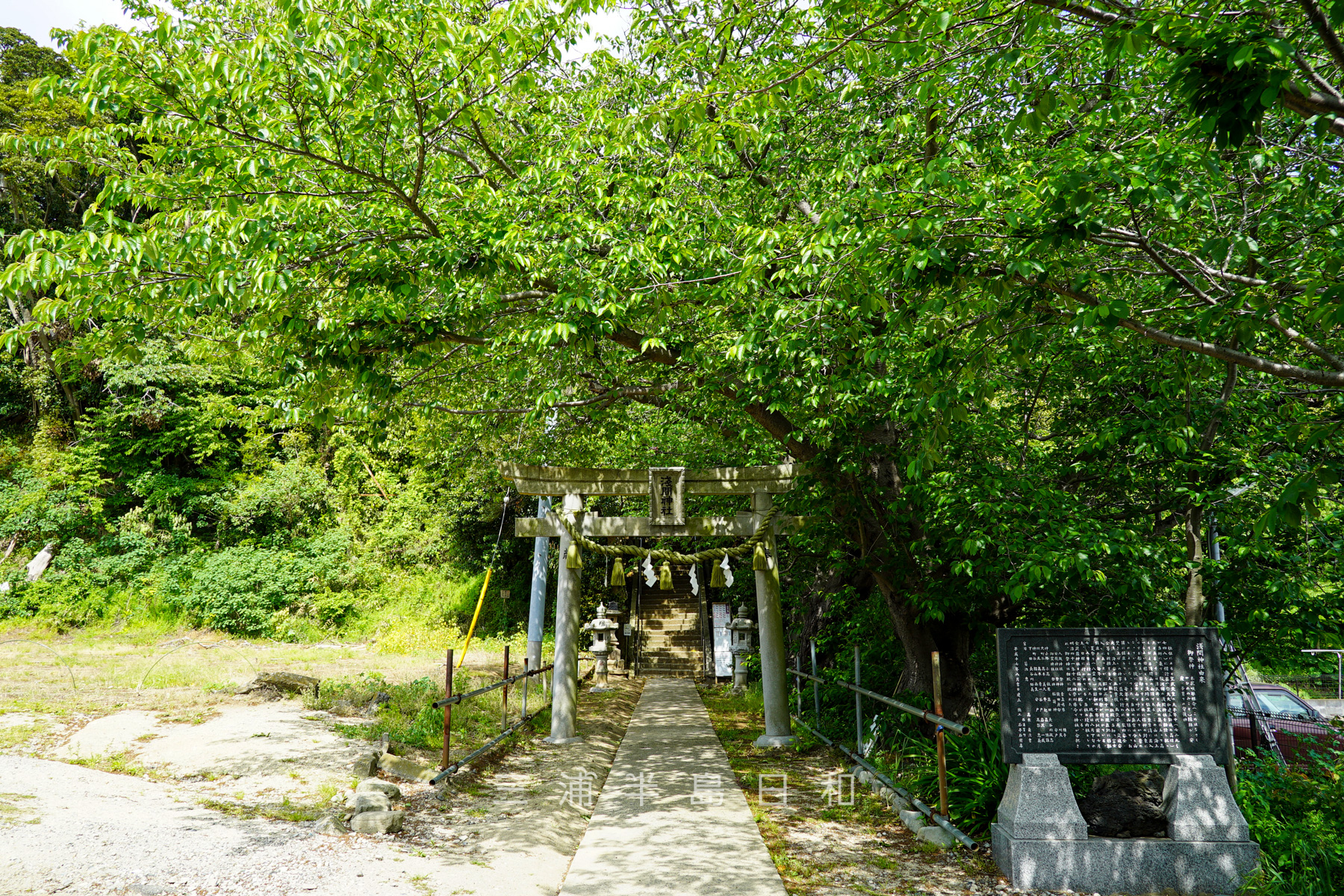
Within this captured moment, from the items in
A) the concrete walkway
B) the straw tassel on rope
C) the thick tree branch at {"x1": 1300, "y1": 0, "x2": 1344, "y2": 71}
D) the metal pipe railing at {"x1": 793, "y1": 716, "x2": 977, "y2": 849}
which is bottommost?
the concrete walkway

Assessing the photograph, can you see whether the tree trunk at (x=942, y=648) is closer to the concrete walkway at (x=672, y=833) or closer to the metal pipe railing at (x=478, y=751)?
the concrete walkway at (x=672, y=833)

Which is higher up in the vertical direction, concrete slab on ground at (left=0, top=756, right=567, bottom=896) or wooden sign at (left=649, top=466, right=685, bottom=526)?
wooden sign at (left=649, top=466, right=685, bottom=526)

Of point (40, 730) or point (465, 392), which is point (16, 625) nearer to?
point (40, 730)

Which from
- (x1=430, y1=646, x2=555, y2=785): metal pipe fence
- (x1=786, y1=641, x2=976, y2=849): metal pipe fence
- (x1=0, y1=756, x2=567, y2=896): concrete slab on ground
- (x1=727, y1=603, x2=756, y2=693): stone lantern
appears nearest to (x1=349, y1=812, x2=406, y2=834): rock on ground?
(x1=0, y1=756, x2=567, y2=896): concrete slab on ground

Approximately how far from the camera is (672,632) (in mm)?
21641

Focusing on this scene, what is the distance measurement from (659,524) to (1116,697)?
18.5 ft

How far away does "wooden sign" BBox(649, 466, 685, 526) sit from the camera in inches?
384

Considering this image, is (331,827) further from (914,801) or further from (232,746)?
(914,801)

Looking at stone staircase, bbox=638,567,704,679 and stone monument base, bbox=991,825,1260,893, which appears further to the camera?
stone staircase, bbox=638,567,704,679

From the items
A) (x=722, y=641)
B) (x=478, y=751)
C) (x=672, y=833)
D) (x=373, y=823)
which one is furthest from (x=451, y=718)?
(x=722, y=641)

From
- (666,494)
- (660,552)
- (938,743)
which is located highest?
(666,494)

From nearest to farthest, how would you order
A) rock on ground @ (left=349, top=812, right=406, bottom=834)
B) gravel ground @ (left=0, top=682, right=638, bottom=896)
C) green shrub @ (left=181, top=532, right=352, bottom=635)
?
1. gravel ground @ (left=0, top=682, right=638, bottom=896)
2. rock on ground @ (left=349, top=812, right=406, bottom=834)
3. green shrub @ (left=181, top=532, right=352, bottom=635)

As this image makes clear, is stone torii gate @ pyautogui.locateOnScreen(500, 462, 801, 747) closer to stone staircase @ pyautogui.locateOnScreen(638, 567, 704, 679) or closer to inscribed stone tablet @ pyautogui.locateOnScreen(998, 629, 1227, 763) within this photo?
inscribed stone tablet @ pyautogui.locateOnScreen(998, 629, 1227, 763)

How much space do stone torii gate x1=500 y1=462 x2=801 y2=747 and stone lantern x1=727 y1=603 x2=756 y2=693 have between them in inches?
223
